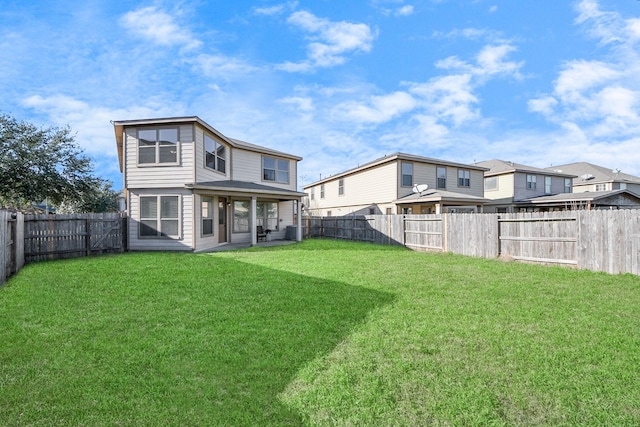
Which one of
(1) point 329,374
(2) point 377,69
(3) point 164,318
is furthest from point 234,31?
(1) point 329,374

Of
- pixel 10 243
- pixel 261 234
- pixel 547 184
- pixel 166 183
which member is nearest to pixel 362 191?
pixel 261 234

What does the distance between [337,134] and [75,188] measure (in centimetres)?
2115

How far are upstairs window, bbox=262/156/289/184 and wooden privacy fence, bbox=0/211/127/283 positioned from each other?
7.65m

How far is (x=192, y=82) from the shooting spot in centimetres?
1669

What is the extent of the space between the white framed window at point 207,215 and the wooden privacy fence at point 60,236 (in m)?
3.13

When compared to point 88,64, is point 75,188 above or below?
below

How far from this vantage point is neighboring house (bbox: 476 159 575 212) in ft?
81.4

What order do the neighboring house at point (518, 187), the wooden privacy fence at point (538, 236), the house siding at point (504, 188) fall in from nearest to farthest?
the wooden privacy fence at point (538, 236), the neighboring house at point (518, 187), the house siding at point (504, 188)

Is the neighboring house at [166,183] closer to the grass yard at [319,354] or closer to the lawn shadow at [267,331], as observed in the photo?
the grass yard at [319,354]

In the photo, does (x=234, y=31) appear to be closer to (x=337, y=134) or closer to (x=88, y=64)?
(x=88, y=64)

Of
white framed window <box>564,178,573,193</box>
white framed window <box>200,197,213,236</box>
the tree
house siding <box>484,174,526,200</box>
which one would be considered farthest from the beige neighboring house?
the tree

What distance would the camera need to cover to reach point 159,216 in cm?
1312

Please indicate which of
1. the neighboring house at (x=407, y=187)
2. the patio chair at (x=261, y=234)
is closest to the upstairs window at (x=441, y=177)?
the neighboring house at (x=407, y=187)

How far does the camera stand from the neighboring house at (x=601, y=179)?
3241 centimetres
